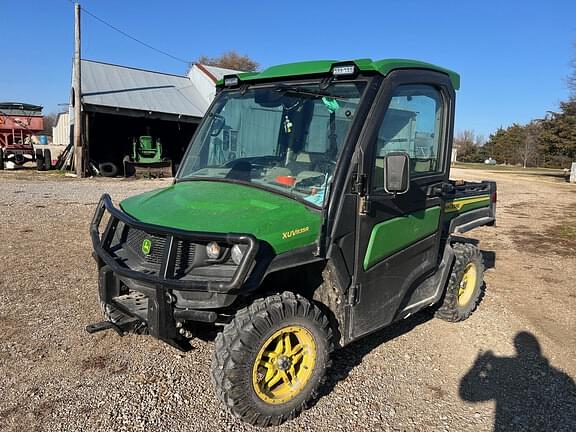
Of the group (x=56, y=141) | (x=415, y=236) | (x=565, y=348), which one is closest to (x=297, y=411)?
(x=415, y=236)

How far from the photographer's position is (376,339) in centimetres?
457

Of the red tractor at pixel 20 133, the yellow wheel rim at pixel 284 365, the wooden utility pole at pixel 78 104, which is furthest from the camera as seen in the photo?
the red tractor at pixel 20 133

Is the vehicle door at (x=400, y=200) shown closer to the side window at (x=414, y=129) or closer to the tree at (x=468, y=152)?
the side window at (x=414, y=129)

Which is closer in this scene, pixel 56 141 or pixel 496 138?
pixel 56 141

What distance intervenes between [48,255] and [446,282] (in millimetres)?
5354

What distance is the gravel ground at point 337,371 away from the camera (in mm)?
3281

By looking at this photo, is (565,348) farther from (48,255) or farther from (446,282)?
(48,255)

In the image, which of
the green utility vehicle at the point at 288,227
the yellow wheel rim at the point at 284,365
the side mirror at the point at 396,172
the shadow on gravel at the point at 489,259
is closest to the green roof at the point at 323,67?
the green utility vehicle at the point at 288,227

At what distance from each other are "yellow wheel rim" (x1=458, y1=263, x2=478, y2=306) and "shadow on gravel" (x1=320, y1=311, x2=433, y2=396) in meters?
0.40

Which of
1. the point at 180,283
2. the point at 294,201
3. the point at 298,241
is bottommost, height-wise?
the point at 180,283

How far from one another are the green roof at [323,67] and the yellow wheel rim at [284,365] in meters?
1.87

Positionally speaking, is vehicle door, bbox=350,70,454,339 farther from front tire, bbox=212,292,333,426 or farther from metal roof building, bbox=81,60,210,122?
metal roof building, bbox=81,60,210,122

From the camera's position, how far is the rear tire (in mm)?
4902

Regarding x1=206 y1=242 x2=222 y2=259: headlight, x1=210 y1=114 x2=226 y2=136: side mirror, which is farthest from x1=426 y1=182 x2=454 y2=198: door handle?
x1=206 y1=242 x2=222 y2=259: headlight
